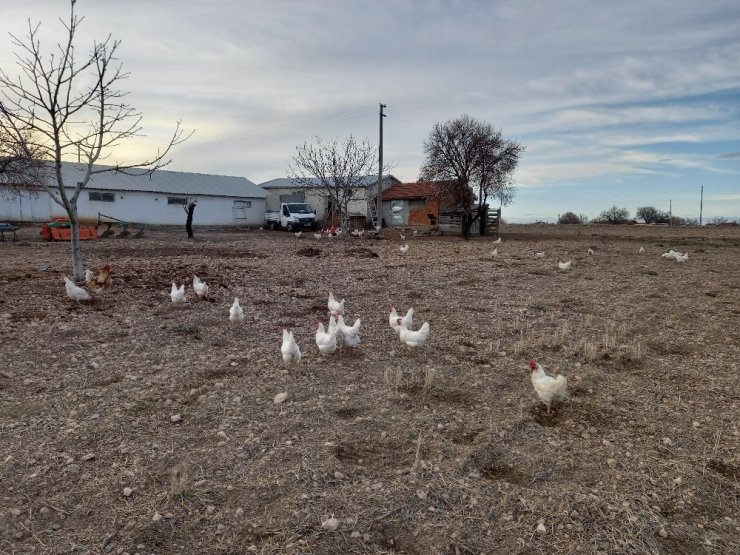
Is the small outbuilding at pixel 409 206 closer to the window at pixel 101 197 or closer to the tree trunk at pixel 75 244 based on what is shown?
the window at pixel 101 197

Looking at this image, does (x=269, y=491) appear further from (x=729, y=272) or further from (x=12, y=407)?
(x=729, y=272)

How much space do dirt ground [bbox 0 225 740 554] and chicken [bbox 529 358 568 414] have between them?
168mm

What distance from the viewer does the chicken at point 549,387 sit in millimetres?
4914

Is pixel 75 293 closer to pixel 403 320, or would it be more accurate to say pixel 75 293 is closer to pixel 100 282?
pixel 100 282

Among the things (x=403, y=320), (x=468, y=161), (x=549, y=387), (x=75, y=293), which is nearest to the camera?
(x=549, y=387)

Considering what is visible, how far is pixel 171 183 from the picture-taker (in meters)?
41.4

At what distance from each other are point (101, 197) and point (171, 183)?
6.50m

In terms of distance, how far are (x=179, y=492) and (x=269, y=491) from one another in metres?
0.62

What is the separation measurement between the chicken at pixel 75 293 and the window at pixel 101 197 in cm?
3043

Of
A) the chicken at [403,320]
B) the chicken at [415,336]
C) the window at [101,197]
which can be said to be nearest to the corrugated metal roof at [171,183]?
the window at [101,197]

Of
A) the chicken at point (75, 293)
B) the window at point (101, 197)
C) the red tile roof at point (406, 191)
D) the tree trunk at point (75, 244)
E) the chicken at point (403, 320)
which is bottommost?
the chicken at point (403, 320)

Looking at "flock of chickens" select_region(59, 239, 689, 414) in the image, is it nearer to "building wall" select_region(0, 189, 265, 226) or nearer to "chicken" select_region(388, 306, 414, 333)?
"chicken" select_region(388, 306, 414, 333)

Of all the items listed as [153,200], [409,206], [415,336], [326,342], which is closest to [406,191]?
[409,206]

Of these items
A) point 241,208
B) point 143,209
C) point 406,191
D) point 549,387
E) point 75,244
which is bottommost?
point 549,387
